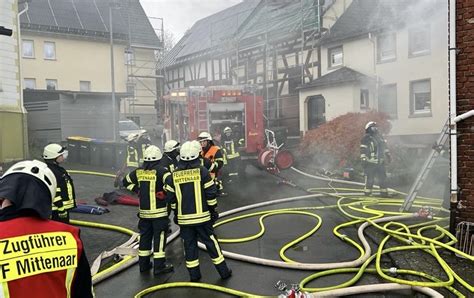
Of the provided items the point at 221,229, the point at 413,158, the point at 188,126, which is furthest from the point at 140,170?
the point at 413,158

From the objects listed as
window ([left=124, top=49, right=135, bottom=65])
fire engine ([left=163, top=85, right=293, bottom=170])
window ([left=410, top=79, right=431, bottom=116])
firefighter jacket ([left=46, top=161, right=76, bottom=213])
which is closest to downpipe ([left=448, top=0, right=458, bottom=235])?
firefighter jacket ([left=46, top=161, right=76, bottom=213])

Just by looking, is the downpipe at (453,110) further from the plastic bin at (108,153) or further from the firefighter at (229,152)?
the plastic bin at (108,153)

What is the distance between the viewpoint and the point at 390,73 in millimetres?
18156

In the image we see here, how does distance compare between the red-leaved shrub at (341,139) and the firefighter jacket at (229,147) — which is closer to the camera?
the firefighter jacket at (229,147)

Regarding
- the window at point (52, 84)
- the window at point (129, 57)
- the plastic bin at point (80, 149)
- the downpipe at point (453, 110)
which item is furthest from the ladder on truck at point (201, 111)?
the window at point (129, 57)

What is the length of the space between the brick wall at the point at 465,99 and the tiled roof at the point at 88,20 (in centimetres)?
2208

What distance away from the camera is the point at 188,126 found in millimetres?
13375

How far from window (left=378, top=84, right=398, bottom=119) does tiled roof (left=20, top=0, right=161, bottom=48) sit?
15122 mm

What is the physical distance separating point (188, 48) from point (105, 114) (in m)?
13.6

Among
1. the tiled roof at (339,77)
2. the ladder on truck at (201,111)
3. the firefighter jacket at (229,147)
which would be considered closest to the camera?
the firefighter jacket at (229,147)

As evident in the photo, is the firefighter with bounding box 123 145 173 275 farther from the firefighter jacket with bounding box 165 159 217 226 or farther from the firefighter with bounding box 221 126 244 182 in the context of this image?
the firefighter with bounding box 221 126 244 182

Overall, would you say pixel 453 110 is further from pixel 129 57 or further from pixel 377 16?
pixel 129 57

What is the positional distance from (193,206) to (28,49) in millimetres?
24554

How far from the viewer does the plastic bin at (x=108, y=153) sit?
14.7 meters
